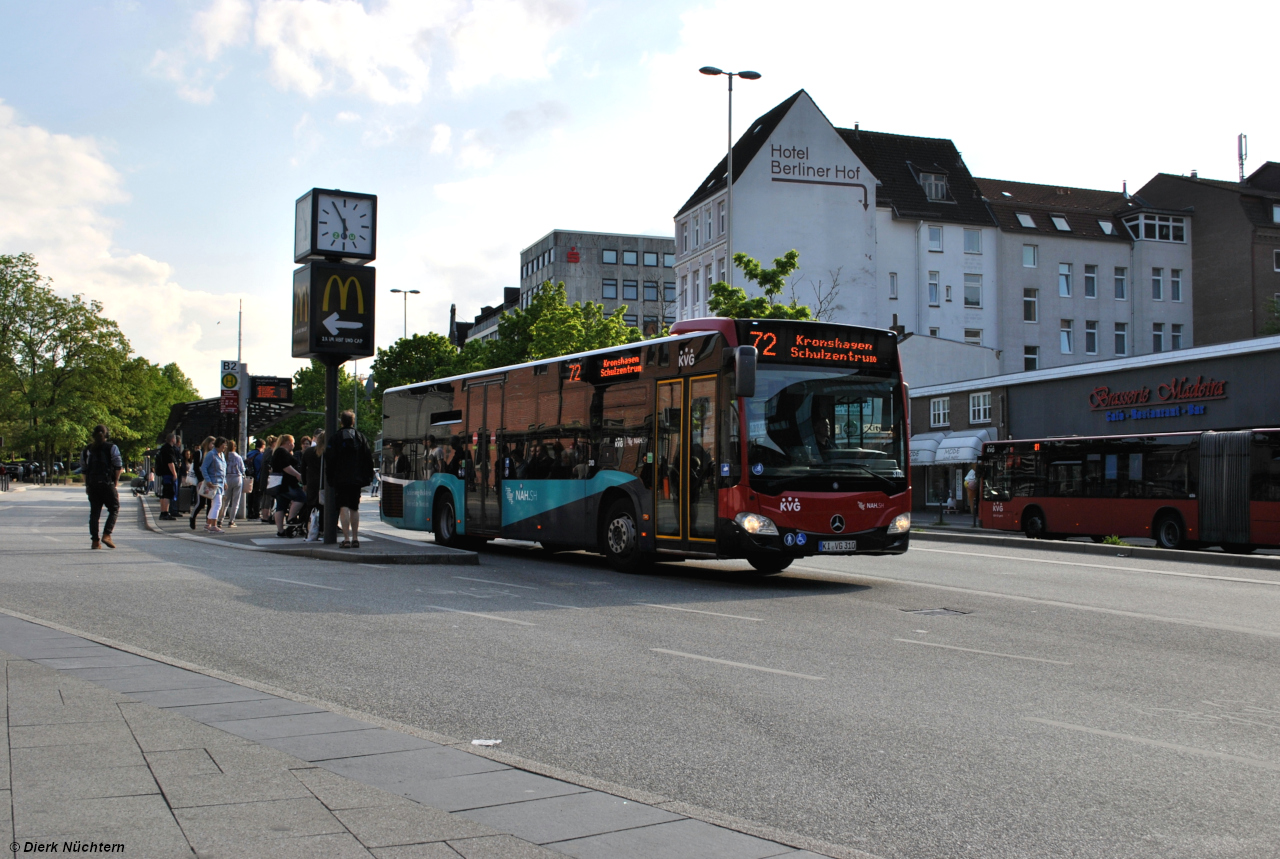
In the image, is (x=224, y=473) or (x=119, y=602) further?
(x=224, y=473)

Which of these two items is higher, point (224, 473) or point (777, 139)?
point (777, 139)

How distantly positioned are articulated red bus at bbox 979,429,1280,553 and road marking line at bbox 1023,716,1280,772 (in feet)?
67.8

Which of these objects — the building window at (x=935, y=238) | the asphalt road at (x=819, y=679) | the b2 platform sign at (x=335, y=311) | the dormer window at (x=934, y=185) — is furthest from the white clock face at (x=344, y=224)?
the dormer window at (x=934, y=185)

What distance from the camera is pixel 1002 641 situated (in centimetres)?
965

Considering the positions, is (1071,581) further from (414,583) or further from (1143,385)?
(1143,385)

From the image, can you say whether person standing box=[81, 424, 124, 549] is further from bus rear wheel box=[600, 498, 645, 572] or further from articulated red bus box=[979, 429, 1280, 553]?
articulated red bus box=[979, 429, 1280, 553]

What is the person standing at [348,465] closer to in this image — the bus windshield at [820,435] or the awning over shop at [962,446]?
the bus windshield at [820,435]

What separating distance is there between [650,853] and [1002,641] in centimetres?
635

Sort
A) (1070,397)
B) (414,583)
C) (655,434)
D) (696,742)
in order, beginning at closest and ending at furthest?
(696,742), (414,583), (655,434), (1070,397)

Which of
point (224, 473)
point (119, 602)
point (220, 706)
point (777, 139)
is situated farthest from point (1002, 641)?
point (777, 139)

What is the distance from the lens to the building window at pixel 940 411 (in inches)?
1988

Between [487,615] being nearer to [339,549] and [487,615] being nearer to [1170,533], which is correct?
[339,549]

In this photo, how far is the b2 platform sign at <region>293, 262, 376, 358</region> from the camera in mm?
17828

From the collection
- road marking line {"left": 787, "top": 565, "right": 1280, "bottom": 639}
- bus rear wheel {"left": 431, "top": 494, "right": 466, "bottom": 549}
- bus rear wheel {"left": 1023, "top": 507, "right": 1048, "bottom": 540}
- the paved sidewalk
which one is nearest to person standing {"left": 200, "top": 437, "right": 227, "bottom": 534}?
bus rear wheel {"left": 431, "top": 494, "right": 466, "bottom": 549}
